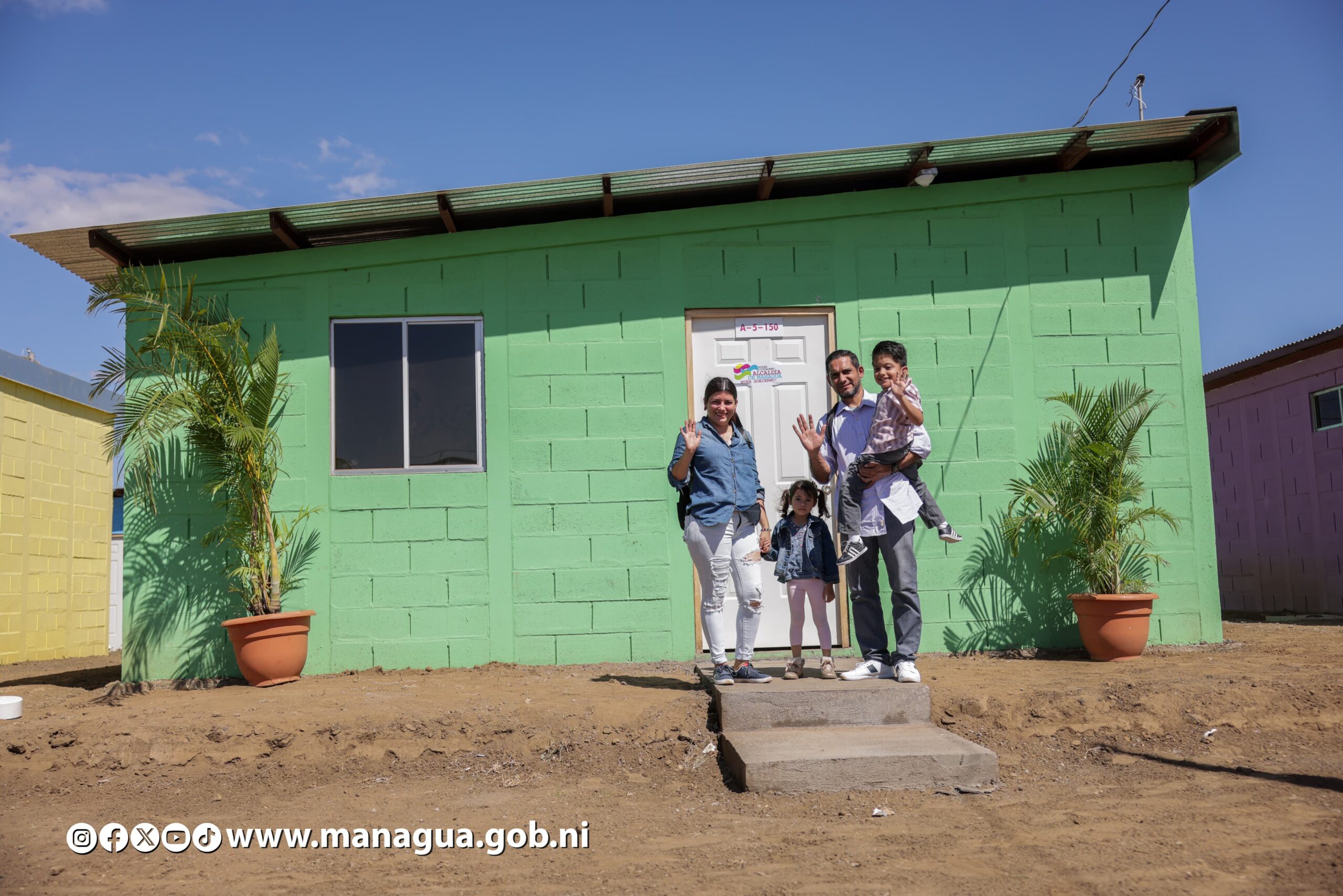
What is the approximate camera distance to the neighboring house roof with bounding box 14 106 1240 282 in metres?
6.62

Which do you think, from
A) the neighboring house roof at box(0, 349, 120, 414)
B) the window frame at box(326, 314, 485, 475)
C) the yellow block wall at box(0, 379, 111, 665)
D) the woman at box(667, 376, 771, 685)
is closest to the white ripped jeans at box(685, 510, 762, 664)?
the woman at box(667, 376, 771, 685)

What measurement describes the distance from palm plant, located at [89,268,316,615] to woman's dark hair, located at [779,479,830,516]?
3.34m

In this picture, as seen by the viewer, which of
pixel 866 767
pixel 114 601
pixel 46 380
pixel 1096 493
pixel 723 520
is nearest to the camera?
pixel 866 767

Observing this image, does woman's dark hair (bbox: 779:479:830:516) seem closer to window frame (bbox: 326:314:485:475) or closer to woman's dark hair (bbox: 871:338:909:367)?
woman's dark hair (bbox: 871:338:909:367)

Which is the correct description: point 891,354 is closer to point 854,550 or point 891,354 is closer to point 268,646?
point 854,550

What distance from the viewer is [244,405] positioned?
261 inches

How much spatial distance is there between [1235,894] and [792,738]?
77.9 inches

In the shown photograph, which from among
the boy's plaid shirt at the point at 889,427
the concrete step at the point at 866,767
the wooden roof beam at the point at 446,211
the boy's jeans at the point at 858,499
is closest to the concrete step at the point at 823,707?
the concrete step at the point at 866,767

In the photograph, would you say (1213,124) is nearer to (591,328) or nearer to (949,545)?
(949,545)

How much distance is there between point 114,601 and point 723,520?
11.2 m

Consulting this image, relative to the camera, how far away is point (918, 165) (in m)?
6.90

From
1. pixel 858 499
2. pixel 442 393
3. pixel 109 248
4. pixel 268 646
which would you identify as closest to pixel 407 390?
pixel 442 393

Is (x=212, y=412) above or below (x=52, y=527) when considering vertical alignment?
above

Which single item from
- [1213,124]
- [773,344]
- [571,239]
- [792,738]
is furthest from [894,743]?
[1213,124]
